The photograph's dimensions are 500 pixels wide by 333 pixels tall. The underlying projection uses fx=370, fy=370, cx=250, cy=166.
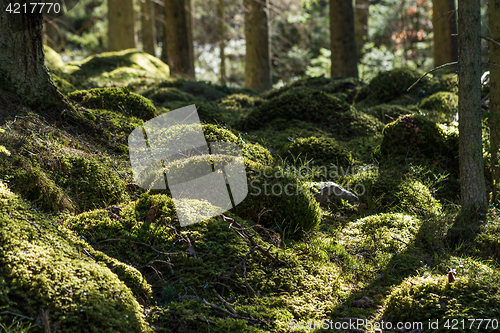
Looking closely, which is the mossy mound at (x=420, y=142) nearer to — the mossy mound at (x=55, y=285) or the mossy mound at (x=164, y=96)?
the mossy mound at (x=164, y=96)

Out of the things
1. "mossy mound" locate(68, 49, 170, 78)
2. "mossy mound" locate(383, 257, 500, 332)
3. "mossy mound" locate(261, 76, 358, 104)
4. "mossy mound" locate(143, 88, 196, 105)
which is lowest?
"mossy mound" locate(383, 257, 500, 332)

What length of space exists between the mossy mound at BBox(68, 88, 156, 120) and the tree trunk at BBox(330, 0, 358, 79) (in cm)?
689

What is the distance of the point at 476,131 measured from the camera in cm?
390

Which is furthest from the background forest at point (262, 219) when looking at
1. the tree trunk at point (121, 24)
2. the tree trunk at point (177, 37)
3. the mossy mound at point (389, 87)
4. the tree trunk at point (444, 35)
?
the tree trunk at point (121, 24)

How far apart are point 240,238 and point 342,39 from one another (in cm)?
889

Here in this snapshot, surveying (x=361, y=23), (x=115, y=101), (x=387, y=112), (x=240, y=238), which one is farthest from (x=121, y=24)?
(x=240, y=238)

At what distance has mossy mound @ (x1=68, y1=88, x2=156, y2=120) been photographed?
529 centimetres

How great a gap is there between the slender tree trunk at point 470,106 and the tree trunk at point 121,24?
11578 millimetres

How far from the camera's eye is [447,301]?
2.63 meters

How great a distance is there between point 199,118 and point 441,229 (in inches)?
141

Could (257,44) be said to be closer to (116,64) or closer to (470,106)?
(116,64)

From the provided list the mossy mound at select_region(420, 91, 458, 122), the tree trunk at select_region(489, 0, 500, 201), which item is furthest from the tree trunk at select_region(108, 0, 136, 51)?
the tree trunk at select_region(489, 0, 500, 201)

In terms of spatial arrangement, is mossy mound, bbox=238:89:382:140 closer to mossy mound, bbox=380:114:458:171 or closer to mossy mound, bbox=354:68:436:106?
mossy mound, bbox=380:114:458:171

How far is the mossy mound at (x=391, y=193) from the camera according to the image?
4562 millimetres
